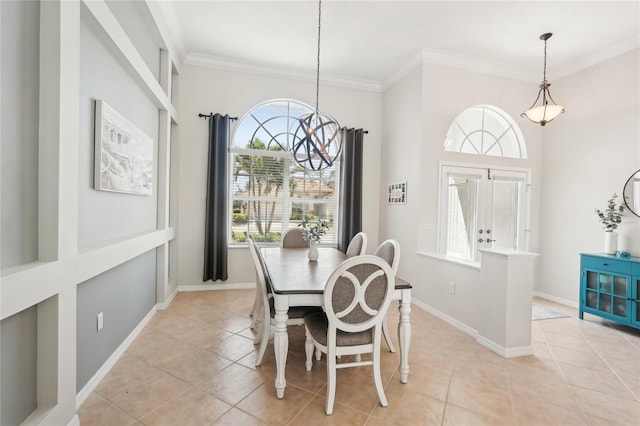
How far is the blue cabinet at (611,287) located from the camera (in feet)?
10.3

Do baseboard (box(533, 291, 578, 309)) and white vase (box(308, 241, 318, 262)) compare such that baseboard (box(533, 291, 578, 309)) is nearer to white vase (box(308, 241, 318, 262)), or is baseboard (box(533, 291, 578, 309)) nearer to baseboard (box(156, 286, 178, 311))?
white vase (box(308, 241, 318, 262))

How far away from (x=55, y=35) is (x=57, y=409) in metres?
1.84

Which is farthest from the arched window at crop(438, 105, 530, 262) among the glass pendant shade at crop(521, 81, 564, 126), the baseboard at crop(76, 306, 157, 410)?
the baseboard at crop(76, 306, 157, 410)

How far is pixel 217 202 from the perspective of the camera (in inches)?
169

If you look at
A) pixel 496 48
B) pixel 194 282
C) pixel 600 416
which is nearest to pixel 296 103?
pixel 496 48

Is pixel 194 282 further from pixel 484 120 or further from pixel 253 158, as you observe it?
pixel 484 120

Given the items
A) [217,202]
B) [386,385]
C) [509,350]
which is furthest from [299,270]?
[217,202]

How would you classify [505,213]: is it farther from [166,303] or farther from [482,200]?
[166,303]

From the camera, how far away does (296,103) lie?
4812mm

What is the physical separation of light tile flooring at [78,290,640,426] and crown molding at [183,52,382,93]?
3.49 metres

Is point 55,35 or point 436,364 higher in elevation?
point 55,35

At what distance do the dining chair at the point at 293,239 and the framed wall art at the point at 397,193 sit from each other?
1.56 metres

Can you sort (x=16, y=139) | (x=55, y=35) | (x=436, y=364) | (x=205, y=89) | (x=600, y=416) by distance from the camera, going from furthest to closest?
(x=205, y=89), (x=436, y=364), (x=600, y=416), (x=55, y=35), (x=16, y=139)

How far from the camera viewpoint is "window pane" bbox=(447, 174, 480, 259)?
4215 millimetres
